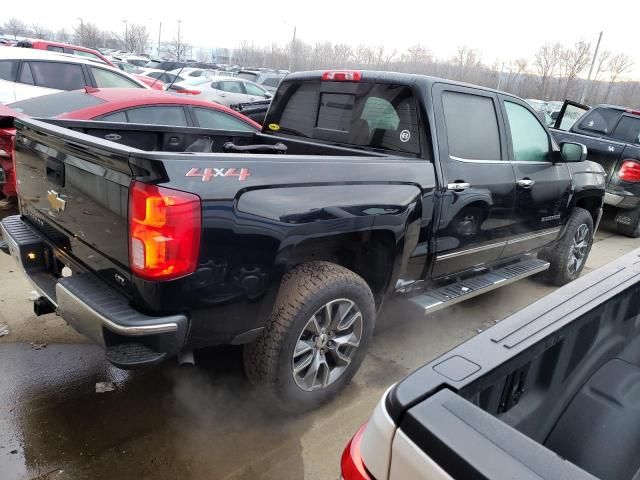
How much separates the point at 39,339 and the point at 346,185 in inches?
95.5

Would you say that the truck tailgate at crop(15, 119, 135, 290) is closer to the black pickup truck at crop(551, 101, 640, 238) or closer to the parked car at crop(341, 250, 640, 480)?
the parked car at crop(341, 250, 640, 480)

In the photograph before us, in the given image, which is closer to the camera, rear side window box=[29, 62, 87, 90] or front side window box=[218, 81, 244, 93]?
rear side window box=[29, 62, 87, 90]

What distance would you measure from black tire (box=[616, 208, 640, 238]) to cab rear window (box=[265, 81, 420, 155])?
5845 millimetres

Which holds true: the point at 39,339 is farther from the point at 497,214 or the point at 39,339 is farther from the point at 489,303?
the point at 489,303

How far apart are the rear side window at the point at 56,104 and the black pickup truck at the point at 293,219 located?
205cm

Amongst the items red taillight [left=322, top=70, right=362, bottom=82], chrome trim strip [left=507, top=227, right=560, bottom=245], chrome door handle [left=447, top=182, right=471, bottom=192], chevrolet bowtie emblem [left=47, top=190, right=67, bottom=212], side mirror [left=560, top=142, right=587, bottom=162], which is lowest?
chrome trim strip [left=507, top=227, right=560, bottom=245]

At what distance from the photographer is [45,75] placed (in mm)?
7809

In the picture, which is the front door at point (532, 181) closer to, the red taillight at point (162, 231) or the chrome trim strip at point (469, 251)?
the chrome trim strip at point (469, 251)

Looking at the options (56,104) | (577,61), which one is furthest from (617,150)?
(577,61)

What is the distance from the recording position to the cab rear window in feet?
11.1

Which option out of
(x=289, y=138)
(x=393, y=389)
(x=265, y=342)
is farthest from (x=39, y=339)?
(x=393, y=389)

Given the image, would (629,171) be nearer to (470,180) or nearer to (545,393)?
(470,180)

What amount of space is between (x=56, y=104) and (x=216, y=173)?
4.33 meters

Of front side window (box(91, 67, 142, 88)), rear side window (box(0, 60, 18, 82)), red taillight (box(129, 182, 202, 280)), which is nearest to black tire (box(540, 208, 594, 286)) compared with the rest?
red taillight (box(129, 182, 202, 280))
